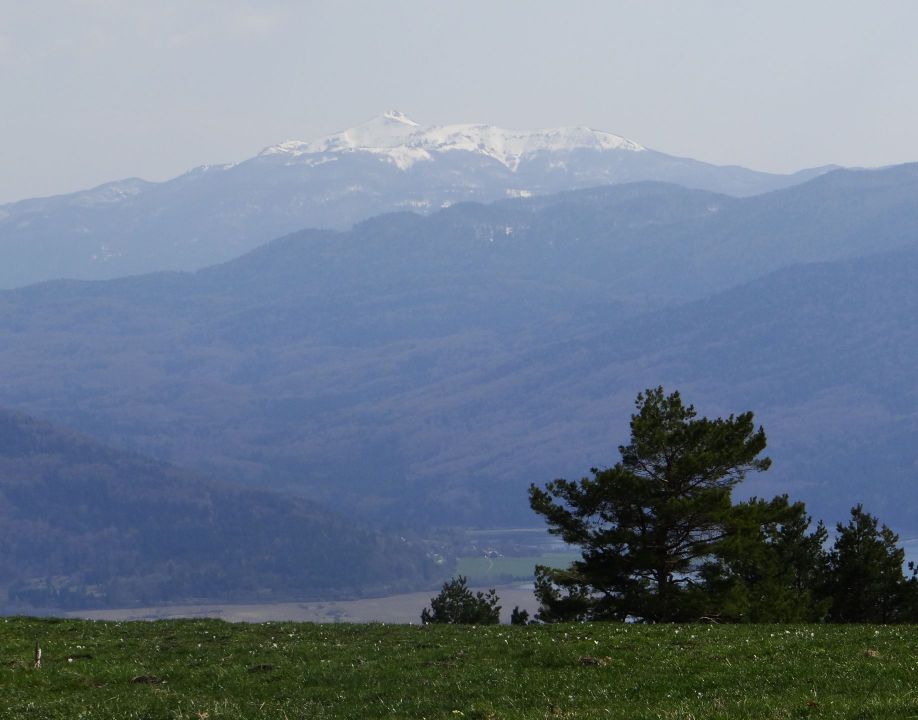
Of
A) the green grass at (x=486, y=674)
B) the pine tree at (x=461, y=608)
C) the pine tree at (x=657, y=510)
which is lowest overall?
the green grass at (x=486, y=674)

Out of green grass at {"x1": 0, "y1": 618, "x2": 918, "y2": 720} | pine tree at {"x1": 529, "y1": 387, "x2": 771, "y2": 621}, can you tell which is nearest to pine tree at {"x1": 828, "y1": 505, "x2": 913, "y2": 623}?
pine tree at {"x1": 529, "y1": 387, "x2": 771, "y2": 621}

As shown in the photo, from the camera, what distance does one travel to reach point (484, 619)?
272 feet

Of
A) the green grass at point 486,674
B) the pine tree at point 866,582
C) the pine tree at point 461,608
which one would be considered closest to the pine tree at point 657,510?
the pine tree at point 866,582

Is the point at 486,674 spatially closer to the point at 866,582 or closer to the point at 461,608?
the point at 866,582

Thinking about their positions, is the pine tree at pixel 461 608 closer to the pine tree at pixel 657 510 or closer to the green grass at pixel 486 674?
the pine tree at pixel 657 510

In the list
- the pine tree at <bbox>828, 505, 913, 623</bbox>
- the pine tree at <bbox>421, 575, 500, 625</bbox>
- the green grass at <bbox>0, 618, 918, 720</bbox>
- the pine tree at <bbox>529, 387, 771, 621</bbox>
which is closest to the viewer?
the green grass at <bbox>0, 618, 918, 720</bbox>

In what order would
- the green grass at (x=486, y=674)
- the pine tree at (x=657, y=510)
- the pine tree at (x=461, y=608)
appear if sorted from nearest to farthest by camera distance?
the green grass at (x=486, y=674)
the pine tree at (x=657, y=510)
the pine tree at (x=461, y=608)

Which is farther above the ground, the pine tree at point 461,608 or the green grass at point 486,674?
the pine tree at point 461,608

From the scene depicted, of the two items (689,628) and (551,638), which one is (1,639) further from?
(689,628)

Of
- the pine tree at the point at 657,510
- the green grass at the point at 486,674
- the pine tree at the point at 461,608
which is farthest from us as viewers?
the pine tree at the point at 461,608

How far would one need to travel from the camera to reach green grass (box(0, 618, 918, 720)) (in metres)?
24.0

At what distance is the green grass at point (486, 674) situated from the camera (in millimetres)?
23969

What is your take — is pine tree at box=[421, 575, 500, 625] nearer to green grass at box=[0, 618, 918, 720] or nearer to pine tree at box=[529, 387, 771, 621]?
pine tree at box=[529, 387, 771, 621]

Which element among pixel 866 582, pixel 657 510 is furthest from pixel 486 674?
pixel 866 582
